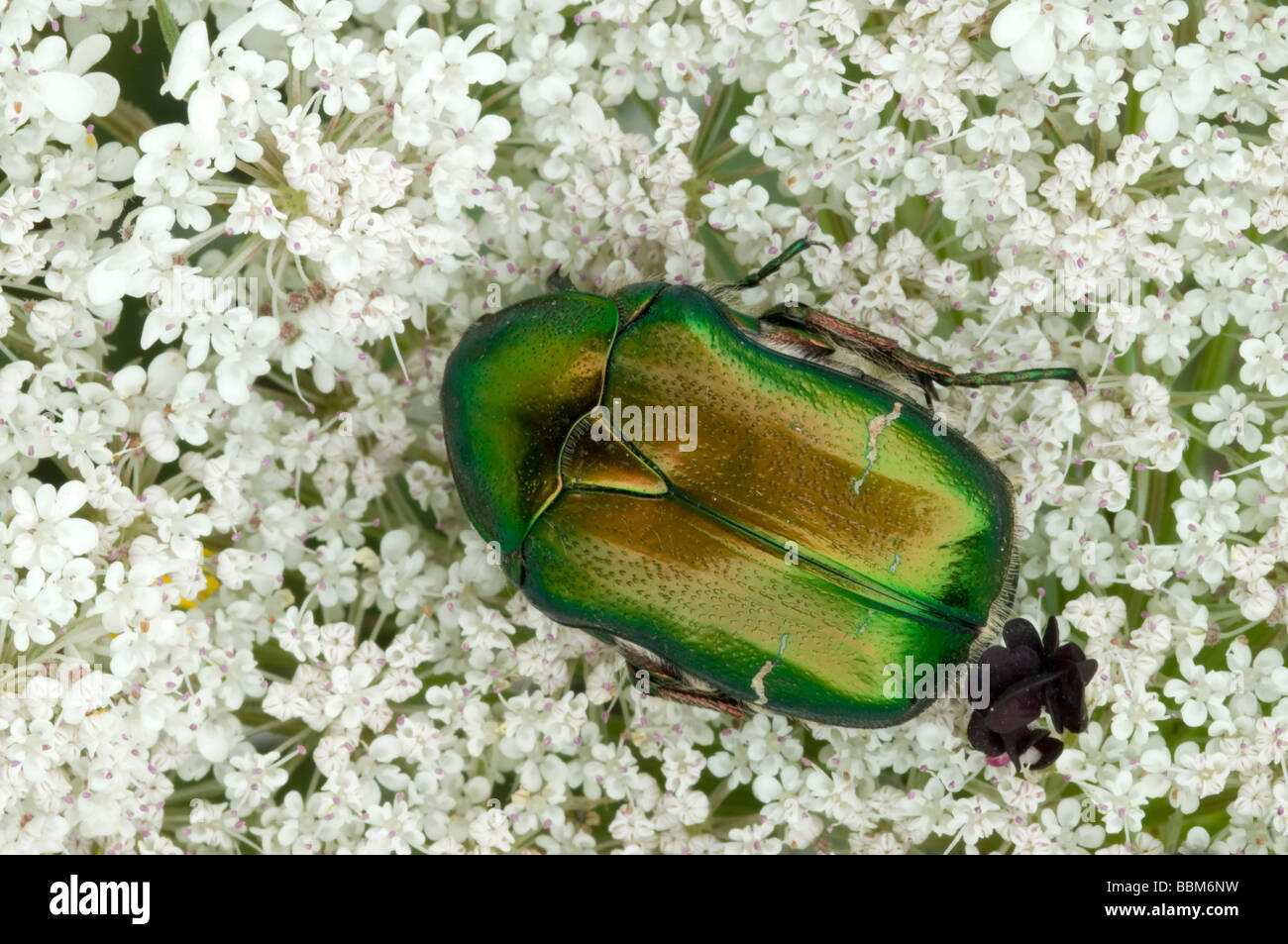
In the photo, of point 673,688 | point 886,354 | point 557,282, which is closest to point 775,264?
point 886,354

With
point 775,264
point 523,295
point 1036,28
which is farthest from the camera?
point 523,295

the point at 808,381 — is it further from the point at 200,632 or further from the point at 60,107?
the point at 60,107

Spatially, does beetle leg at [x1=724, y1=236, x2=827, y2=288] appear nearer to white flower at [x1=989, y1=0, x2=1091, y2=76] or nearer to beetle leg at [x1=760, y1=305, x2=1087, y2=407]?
beetle leg at [x1=760, y1=305, x2=1087, y2=407]

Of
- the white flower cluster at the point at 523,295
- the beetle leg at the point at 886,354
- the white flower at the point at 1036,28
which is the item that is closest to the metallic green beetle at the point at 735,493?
the beetle leg at the point at 886,354

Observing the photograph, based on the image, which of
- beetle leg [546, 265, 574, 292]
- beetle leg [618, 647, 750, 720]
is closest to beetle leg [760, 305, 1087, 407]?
beetle leg [546, 265, 574, 292]

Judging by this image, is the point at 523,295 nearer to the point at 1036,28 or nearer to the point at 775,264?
the point at 775,264

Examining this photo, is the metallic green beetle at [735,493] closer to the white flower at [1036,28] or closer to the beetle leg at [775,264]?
the beetle leg at [775,264]

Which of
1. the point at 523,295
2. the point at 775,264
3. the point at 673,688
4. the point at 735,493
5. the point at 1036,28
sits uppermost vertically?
the point at 1036,28
